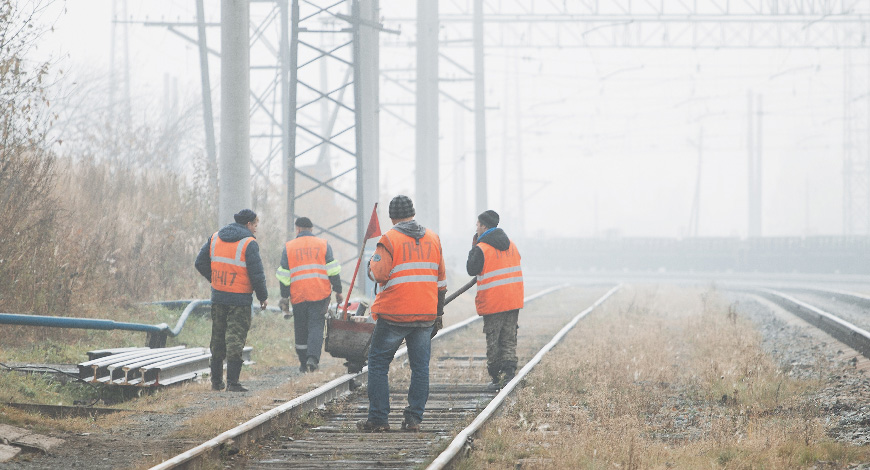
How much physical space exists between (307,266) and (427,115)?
1573 centimetres

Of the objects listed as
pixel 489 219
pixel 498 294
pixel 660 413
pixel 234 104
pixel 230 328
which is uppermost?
pixel 234 104

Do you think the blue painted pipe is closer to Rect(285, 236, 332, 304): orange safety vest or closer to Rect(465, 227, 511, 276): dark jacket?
Rect(285, 236, 332, 304): orange safety vest

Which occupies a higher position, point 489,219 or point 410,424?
point 489,219

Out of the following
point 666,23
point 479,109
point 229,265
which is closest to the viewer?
point 229,265

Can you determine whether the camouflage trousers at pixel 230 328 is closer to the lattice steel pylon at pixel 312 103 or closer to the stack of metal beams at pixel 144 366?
the stack of metal beams at pixel 144 366

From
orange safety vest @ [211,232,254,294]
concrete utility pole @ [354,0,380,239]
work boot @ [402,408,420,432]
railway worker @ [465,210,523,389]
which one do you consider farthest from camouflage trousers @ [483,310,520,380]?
concrete utility pole @ [354,0,380,239]

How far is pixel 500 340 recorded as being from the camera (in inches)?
396

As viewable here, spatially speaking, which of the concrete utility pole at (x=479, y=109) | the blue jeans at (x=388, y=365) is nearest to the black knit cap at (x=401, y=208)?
the blue jeans at (x=388, y=365)

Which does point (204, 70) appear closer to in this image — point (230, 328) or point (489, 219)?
point (230, 328)

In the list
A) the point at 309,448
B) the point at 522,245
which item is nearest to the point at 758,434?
the point at 309,448

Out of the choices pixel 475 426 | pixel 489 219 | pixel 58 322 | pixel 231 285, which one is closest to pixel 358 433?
pixel 475 426

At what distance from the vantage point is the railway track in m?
6.34

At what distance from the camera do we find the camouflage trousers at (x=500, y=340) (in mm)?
10008

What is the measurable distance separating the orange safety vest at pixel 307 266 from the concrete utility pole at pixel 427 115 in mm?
14847
